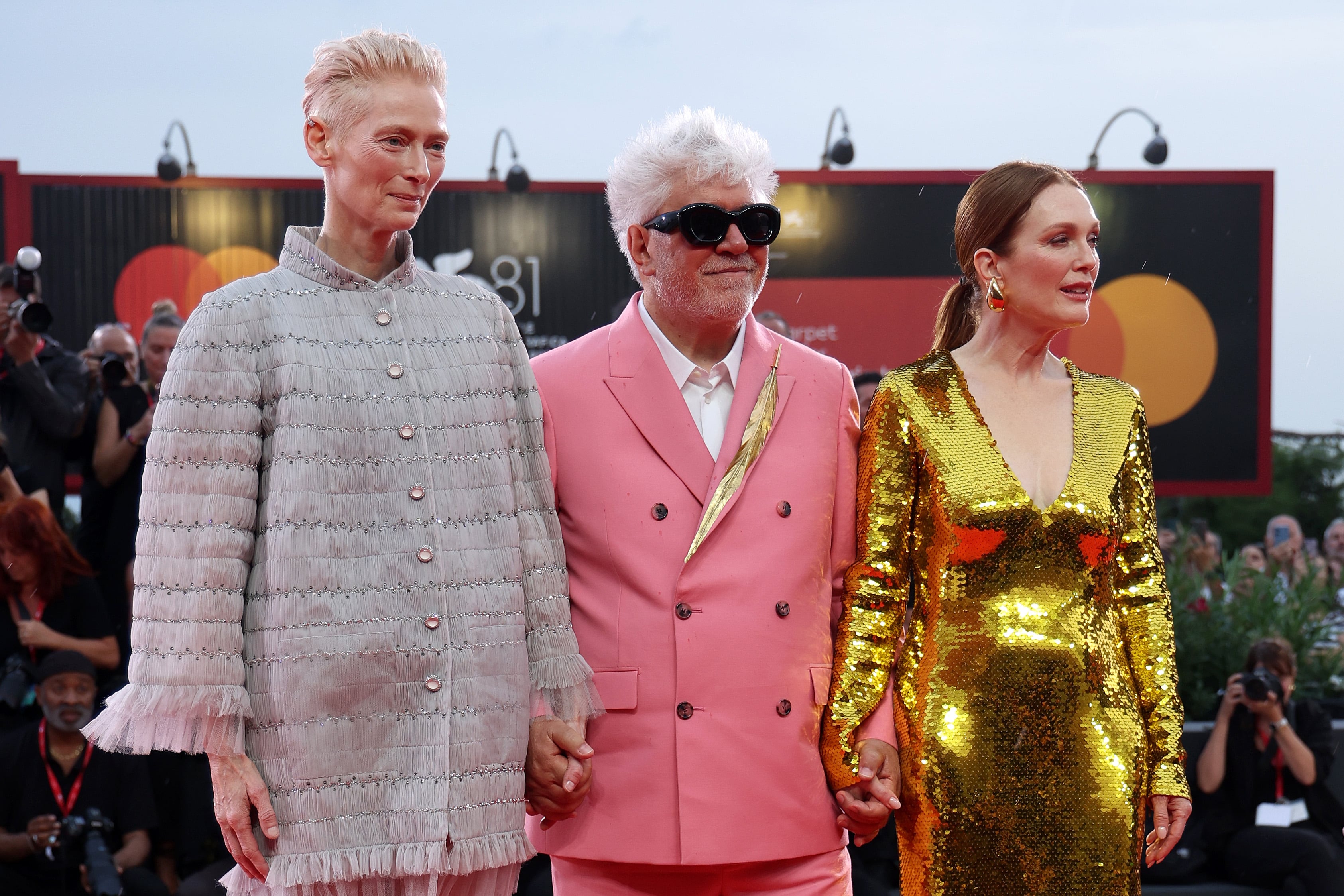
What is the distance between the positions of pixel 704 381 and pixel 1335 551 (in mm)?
10890

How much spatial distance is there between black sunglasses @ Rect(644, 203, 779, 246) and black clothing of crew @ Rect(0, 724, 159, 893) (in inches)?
158

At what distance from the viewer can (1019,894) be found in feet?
8.45

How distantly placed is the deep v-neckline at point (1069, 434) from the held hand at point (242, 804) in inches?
58.6

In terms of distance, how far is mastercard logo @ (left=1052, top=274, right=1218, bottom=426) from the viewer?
1300 cm

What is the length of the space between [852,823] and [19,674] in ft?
14.1

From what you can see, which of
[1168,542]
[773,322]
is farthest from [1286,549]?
[773,322]

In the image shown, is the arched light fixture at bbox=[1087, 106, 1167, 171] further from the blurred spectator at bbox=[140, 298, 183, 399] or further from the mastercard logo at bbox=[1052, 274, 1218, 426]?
the blurred spectator at bbox=[140, 298, 183, 399]

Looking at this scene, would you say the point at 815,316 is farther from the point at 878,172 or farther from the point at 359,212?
the point at 359,212

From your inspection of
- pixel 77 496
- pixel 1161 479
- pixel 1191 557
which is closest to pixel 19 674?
pixel 77 496

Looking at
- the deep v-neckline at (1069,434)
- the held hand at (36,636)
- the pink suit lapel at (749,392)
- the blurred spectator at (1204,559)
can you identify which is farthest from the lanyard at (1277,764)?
the held hand at (36,636)

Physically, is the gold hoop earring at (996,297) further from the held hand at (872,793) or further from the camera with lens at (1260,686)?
the camera with lens at (1260,686)

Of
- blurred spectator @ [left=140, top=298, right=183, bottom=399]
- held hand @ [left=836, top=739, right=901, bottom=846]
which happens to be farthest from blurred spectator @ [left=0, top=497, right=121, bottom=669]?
held hand @ [left=836, top=739, right=901, bottom=846]

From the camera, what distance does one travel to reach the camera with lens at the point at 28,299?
5763 millimetres

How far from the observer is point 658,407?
274 cm
